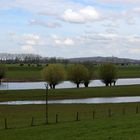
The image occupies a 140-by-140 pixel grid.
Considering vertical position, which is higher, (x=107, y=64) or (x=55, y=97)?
(x=107, y=64)

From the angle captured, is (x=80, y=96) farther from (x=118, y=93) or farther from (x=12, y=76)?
(x=12, y=76)

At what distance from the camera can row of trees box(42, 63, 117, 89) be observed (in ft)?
364

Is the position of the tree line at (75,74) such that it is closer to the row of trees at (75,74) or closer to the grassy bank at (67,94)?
the row of trees at (75,74)

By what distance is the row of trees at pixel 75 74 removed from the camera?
111062 millimetres

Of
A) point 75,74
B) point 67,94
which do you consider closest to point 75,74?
point 75,74

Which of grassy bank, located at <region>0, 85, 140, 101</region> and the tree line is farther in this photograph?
the tree line

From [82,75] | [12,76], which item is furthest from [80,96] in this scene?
[12,76]

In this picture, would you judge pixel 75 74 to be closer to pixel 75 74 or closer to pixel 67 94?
pixel 75 74

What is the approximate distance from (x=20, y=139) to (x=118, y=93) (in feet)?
224

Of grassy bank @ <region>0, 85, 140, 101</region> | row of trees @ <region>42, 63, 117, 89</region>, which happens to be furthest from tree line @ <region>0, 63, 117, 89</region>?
grassy bank @ <region>0, 85, 140, 101</region>

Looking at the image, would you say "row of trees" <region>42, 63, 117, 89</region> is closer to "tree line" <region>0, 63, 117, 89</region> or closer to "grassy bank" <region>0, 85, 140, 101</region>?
"tree line" <region>0, 63, 117, 89</region>

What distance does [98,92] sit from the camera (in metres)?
90.6

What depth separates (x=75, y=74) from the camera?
114 m

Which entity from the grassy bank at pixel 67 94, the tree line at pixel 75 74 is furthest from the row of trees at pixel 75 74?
the grassy bank at pixel 67 94
